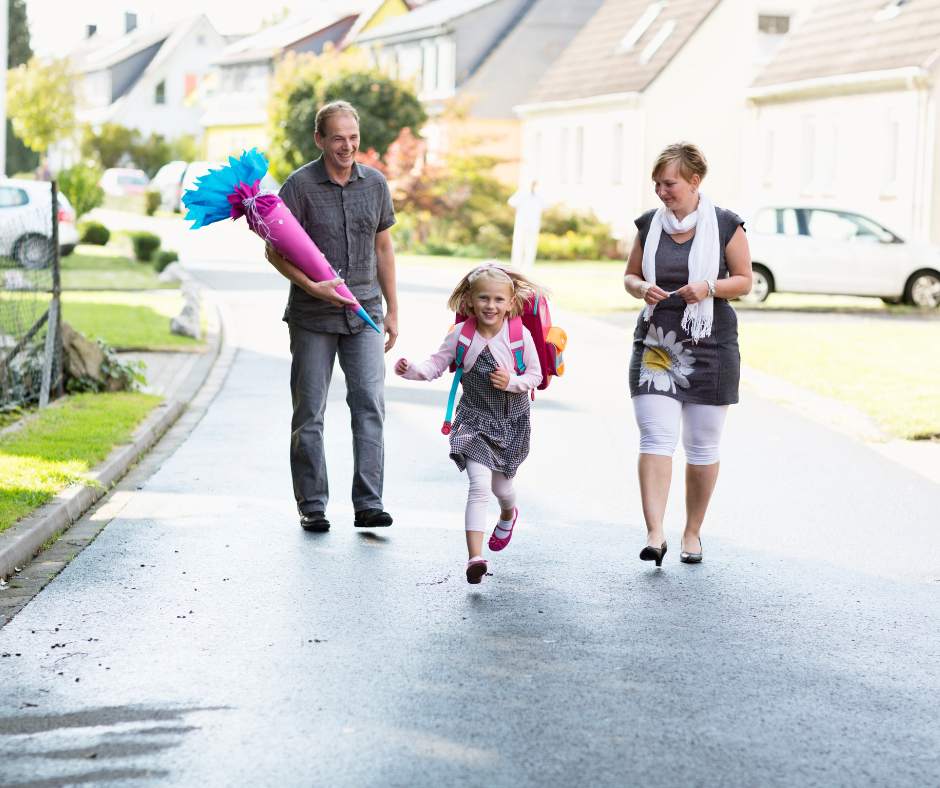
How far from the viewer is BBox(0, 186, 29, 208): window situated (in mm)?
29469

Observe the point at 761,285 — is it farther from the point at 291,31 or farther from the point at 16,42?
the point at 16,42

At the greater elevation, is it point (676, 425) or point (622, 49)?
point (622, 49)

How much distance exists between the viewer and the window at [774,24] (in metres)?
47.2

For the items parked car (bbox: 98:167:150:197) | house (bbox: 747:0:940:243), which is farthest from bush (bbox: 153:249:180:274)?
parked car (bbox: 98:167:150:197)

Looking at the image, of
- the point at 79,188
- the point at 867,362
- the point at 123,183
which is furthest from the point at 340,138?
the point at 123,183

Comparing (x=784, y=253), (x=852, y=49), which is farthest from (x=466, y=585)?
(x=852, y=49)

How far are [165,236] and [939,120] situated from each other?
78.9ft

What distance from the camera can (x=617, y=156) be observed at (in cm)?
4716

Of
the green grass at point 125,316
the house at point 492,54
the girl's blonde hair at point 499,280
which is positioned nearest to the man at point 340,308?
the girl's blonde hair at point 499,280

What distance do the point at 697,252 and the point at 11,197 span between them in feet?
79.2

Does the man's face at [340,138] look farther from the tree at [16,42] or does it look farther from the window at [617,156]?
the tree at [16,42]

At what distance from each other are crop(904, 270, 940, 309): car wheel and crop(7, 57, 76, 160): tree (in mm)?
66956

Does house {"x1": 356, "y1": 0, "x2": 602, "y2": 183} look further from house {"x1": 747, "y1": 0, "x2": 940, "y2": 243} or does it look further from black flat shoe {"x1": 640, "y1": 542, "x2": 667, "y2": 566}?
black flat shoe {"x1": 640, "y1": 542, "x2": 667, "y2": 566}

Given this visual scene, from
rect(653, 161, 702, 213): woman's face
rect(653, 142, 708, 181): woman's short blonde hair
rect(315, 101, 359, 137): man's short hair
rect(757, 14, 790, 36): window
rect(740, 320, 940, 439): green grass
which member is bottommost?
rect(740, 320, 940, 439): green grass
